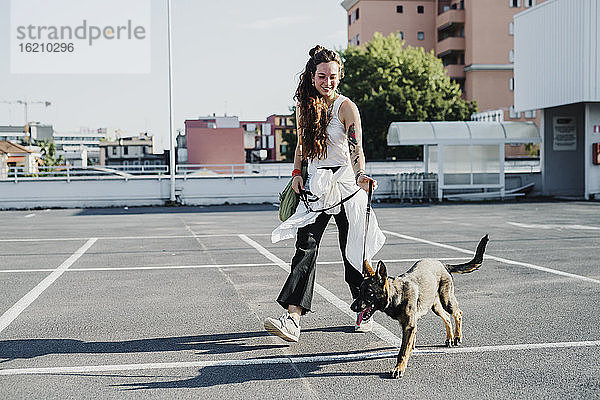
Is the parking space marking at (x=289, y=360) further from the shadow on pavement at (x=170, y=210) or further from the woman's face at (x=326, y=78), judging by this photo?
the shadow on pavement at (x=170, y=210)

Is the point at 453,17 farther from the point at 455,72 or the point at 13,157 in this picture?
the point at 13,157

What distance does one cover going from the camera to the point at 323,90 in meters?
5.21

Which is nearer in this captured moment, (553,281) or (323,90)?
(323,90)

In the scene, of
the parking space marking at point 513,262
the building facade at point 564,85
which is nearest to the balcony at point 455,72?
the building facade at point 564,85

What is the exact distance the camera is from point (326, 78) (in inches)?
204

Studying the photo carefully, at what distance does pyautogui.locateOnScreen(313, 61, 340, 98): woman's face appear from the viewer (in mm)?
5164

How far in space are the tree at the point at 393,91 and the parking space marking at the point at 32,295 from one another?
4181cm

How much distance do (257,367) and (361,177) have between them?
1.57 m

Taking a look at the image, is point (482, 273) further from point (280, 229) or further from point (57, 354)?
point (57, 354)

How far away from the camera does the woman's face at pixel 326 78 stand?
16.9 feet

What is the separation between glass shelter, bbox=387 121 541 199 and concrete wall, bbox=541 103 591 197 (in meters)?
1.56

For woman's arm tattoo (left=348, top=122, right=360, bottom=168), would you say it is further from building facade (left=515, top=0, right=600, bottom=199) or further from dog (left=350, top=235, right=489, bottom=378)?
building facade (left=515, top=0, right=600, bottom=199)

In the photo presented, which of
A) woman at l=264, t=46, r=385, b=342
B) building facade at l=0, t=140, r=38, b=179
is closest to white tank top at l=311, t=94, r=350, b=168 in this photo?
woman at l=264, t=46, r=385, b=342

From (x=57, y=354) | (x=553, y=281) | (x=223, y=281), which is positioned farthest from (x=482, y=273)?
(x=57, y=354)
